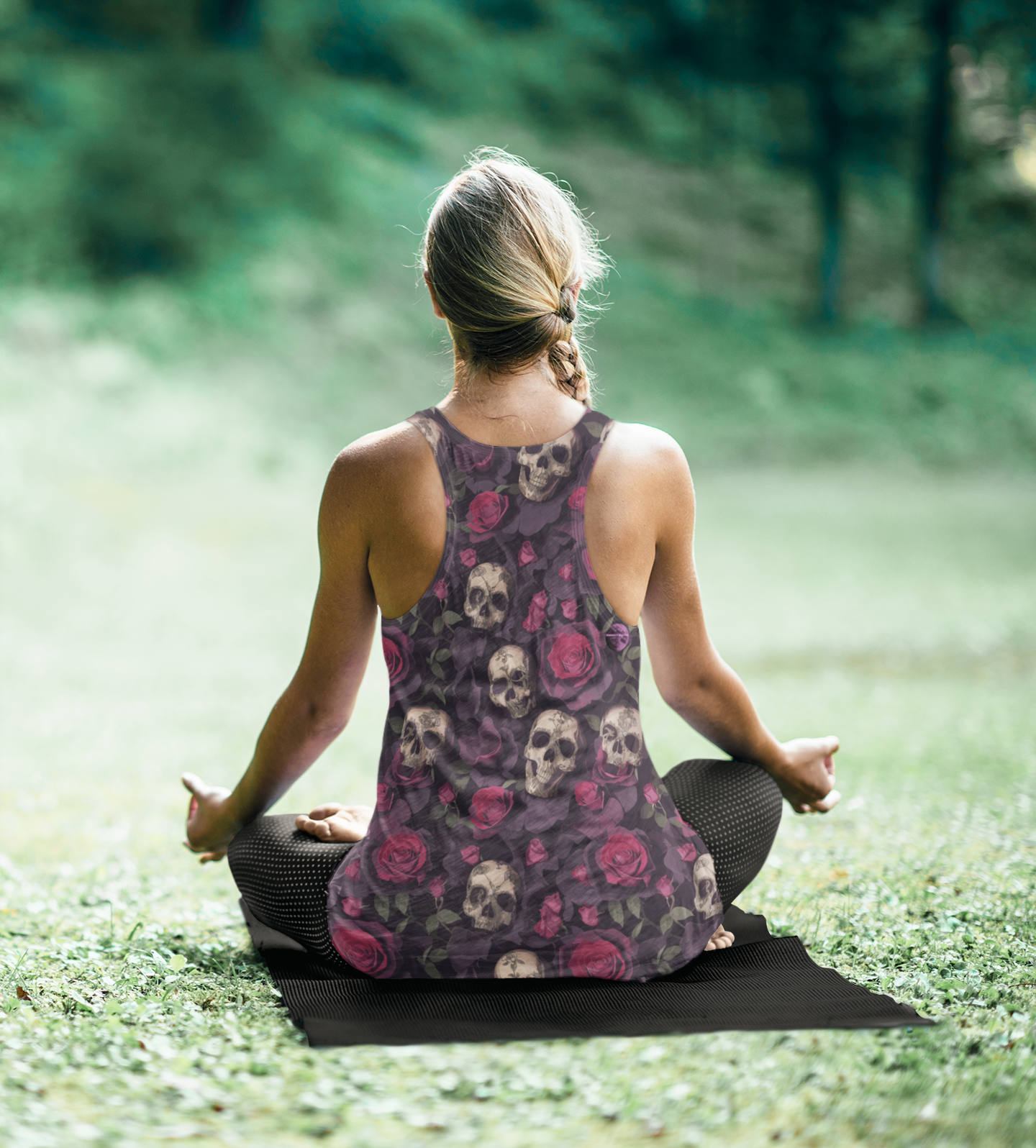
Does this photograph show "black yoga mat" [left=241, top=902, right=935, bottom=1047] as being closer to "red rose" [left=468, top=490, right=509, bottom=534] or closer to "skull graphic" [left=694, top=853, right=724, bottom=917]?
"skull graphic" [left=694, top=853, right=724, bottom=917]

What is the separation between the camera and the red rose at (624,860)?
2.69 meters

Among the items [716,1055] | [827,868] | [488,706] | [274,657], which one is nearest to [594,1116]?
[716,1055]

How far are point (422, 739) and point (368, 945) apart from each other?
0.46m

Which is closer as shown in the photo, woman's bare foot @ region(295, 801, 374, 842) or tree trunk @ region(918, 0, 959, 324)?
woman's bare foot @ region(295, 801, 374, 842)

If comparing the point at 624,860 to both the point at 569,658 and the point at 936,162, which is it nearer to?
the point at 569,658

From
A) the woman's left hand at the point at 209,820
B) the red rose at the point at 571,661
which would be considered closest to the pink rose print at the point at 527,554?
the red rose at the point at 571,661

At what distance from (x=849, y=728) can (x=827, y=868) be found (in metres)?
3.56

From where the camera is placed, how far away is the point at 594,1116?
2.24 metres

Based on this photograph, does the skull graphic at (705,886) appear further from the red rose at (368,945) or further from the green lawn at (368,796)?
the red rose at (368,945)

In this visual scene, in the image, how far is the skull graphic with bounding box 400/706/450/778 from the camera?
2691mm

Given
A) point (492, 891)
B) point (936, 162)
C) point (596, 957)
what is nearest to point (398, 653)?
point (492, 891)

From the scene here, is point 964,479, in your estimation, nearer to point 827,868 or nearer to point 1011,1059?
point 827,868

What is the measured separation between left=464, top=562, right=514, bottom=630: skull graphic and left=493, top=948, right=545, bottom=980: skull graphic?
679mm

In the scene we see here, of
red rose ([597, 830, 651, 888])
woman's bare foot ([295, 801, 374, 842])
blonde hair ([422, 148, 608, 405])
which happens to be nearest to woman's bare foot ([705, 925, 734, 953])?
red rose ([597, 830, 651, 888])
